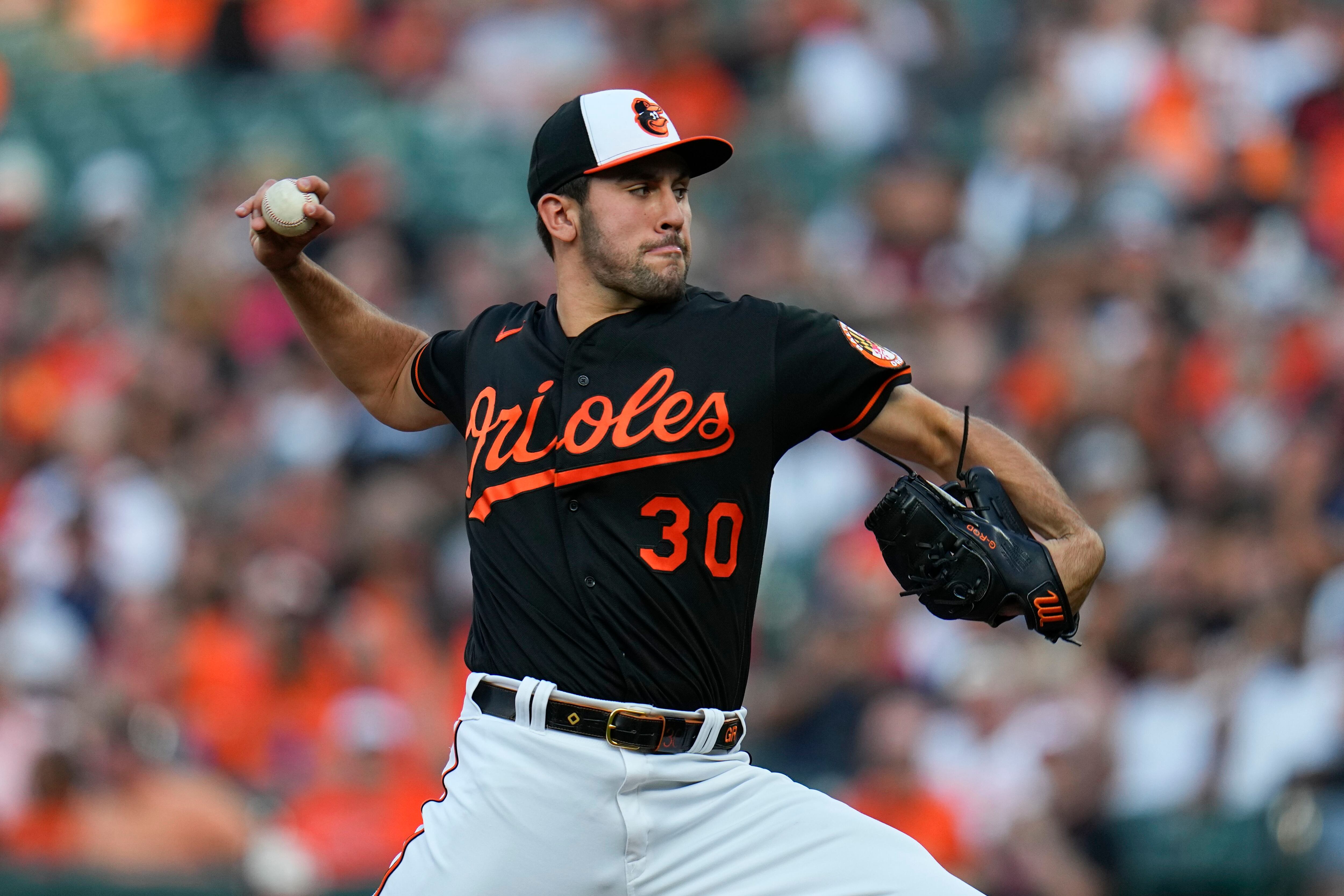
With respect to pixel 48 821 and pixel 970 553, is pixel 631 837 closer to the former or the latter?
pixel 970 553

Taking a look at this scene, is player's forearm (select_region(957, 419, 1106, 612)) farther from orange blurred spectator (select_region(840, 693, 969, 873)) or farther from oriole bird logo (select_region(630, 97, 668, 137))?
orange blurred spectator (select_region(840, 693, 969, 873))

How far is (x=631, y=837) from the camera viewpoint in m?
3.54

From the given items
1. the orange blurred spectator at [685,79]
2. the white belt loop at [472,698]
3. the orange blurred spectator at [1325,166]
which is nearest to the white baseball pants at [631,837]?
the white belt loop at [472,698]

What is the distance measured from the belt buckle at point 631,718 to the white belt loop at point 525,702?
0.54 ft

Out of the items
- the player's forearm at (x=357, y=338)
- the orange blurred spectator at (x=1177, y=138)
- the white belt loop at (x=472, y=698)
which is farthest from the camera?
the orange blurred spectator at (x=1177, y=138)

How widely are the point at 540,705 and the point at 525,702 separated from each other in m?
0.04

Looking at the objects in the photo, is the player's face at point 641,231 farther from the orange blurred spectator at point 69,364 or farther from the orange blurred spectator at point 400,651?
the orange blurred spectator at point 69,364

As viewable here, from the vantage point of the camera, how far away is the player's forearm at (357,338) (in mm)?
4301

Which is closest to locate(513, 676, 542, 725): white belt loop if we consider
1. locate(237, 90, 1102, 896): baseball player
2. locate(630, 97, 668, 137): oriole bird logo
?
locate(237, 90, 1102, 896): baseball player

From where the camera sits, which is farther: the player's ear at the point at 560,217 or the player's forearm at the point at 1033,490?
the player's ear at the point at 560,217

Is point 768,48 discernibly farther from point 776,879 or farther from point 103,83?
point 776,879

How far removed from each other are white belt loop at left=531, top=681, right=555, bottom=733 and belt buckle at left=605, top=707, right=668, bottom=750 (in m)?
0.13

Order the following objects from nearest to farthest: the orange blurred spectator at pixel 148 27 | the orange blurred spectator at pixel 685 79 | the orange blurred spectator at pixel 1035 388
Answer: the orange blurred spectator at pixel 1035 388 < the orange blurred spectator at pixel 685 79 < the orange blurred spectator at pixel 148 27

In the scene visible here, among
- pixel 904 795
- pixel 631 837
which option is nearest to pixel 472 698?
pixel 631 837
